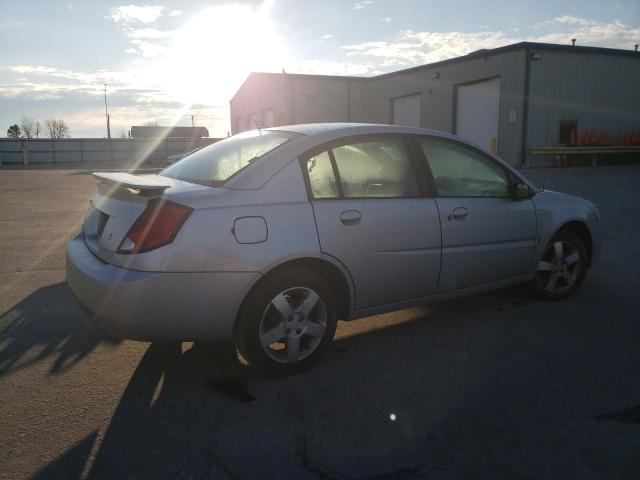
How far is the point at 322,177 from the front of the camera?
327 centimetres

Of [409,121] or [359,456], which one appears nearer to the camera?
[359,456]

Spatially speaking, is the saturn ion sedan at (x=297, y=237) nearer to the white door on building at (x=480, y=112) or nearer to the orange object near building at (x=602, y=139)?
the white door on building at (x=480, y=112)

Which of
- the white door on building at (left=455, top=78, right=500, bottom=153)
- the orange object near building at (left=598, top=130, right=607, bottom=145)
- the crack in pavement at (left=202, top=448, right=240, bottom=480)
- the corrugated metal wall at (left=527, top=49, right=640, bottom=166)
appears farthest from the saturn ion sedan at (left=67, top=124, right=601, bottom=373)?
the orange object near building at (left=598, top=130, right=607, bottom=145)

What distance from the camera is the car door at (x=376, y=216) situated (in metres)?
→ 3.22

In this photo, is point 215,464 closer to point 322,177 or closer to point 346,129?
point 322,177

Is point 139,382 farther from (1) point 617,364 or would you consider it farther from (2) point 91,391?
(1) point 617,364

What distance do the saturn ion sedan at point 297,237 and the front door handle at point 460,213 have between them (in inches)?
0.4

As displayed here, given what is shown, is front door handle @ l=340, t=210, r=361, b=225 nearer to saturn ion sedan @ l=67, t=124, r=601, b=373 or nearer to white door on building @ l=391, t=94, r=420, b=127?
saturn ion sedan @ l=67, t=124, r=601, b=373

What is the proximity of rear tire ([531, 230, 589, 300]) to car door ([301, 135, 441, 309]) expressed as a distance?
4.55ft

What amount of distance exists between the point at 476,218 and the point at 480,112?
1941 cm

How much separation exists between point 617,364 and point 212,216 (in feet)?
8.88

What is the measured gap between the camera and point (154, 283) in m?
2.70

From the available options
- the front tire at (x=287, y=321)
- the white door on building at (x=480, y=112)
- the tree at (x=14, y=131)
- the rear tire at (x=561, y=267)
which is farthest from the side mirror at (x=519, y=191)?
the tree at (x=14, y=131)

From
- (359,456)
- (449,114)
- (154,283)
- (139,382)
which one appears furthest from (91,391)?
(449,114)
